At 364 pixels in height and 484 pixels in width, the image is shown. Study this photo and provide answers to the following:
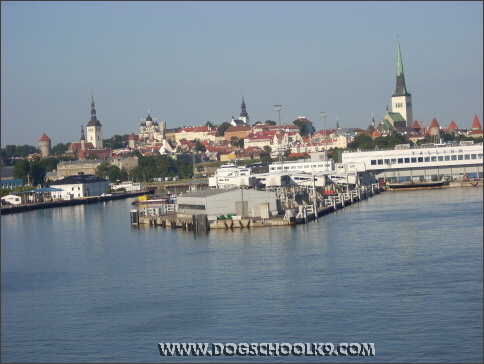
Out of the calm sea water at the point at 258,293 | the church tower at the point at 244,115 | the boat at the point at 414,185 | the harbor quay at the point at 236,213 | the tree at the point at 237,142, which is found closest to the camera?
the calm sea water at the point at 258,293

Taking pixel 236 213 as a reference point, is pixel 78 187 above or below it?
above

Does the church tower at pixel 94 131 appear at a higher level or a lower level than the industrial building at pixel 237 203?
higher

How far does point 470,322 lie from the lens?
5.96 m

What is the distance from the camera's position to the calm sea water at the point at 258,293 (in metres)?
6.21

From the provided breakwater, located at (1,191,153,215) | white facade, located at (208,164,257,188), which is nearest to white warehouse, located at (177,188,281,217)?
white facade, located at (208,164,257,188)

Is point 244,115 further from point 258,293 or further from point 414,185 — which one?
point 258,293

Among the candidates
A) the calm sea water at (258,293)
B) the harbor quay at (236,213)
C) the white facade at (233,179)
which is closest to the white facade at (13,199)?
the white facade at (233,179)

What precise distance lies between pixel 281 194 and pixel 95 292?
989 centimetres

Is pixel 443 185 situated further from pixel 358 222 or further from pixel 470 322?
pixel 470 322

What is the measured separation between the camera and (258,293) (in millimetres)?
7809

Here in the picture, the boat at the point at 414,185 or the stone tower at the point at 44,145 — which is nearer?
the boat at the point at 414,185

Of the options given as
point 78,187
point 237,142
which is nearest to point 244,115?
point 237,142

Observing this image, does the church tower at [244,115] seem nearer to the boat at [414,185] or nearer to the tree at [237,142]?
the tree at [237,142]

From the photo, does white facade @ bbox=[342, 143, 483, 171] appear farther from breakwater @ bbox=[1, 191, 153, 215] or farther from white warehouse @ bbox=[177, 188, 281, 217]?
white warehouse @ bbox=[177, 188, 281, 217]
